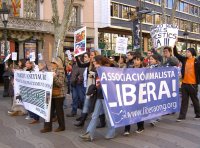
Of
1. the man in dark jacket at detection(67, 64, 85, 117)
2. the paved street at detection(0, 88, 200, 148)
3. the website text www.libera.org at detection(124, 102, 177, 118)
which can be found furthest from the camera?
the man in dark jacket at detection(67, 64, 85, 117)

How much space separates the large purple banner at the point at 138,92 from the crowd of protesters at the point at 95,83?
0.21m

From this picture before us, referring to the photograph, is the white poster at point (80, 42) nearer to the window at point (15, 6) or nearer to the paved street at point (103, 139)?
the paved street at point (103, 139)

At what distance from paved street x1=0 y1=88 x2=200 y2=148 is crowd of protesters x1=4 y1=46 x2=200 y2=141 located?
0.68ft

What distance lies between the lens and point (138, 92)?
26.2 ft

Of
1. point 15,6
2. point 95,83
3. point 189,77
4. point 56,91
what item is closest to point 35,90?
point 56,91

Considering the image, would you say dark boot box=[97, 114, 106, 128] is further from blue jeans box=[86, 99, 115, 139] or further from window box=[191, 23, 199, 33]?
window box=[191, 23, 199, 33]

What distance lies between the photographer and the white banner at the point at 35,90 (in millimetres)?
8273

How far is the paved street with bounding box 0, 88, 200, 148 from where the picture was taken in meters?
7.11

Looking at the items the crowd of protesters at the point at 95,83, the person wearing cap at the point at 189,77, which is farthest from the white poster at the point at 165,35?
the person wearing cap at the point at 189,77

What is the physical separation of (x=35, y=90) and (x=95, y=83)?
76.4 inches

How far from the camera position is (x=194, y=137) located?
25.1 feet

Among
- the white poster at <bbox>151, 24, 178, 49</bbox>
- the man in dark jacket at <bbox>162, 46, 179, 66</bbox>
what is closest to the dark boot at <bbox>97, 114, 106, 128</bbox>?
the man in dark jacket at <bbox>162, 46, 179, 66</bbox>

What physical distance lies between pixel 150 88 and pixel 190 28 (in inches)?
1961

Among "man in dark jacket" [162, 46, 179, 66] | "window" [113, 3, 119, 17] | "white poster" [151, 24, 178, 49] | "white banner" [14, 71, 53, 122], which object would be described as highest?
"window" [113, 3, 119, 17]
